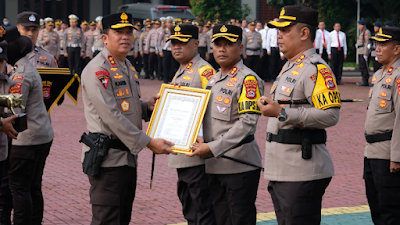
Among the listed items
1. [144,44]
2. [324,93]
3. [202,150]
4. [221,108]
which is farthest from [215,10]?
[324,93]

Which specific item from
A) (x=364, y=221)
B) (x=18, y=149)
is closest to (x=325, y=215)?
(x=364, y=221)

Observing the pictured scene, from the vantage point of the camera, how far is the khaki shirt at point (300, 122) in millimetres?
4270

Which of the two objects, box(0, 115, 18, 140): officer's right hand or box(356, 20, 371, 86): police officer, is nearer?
box(0, 115, 18, 140): officer's right hand

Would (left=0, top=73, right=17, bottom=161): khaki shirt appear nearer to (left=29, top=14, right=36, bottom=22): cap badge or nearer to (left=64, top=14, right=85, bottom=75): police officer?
(left=29, top=14, right=36, bottom=22): cap badge

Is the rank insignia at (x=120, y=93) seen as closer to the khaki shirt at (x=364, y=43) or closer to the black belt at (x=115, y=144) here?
the black belt at (x=115, y=144)

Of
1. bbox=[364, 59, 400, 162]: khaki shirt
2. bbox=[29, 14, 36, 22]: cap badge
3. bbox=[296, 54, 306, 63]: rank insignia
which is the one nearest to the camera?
bbox=[296, 54, 306, 63]: rank insignia

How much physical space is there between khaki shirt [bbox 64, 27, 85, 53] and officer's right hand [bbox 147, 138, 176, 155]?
20527 mm

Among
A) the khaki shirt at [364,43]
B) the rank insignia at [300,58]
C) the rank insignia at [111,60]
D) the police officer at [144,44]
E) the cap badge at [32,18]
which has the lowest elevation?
the police officer at [144,44]

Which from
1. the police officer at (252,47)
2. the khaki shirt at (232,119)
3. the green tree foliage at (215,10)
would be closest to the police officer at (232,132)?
the khaki shirt at (232,119)

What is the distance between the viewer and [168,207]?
6930mm

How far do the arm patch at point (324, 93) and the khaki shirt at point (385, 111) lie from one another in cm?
123

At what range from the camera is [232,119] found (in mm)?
5137

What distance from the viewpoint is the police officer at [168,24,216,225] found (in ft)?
18.2

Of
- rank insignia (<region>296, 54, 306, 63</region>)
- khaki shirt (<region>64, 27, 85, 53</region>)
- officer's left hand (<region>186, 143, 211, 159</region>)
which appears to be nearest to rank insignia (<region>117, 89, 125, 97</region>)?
officer's left hand (<region>186, 143, 211, 159</region>)
